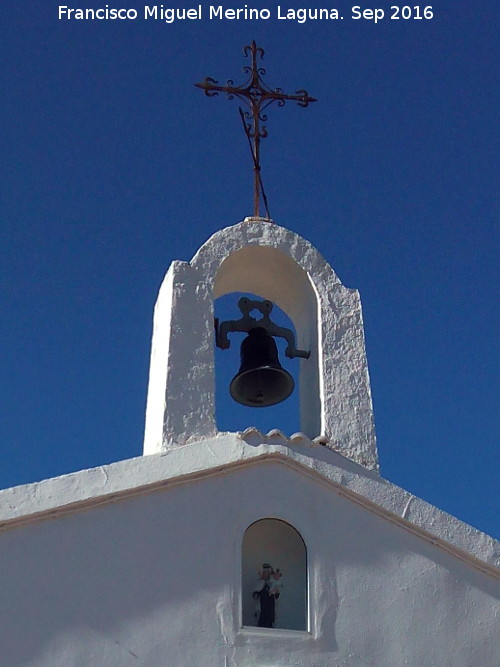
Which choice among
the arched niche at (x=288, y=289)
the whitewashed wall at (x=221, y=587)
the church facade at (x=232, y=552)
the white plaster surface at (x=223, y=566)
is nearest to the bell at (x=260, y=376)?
the arched niche at (x=288, y=289)

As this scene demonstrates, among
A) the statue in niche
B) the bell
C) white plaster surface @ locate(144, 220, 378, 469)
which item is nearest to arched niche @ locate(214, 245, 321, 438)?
white plaster surface @ locate(144, 220, 378, 469)

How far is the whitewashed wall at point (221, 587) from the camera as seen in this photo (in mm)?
5527

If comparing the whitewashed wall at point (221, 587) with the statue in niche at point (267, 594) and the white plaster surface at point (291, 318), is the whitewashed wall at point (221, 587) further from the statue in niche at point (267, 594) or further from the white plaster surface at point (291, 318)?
the white plaster surface at point (291, 318)

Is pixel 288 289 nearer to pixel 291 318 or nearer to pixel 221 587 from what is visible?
pixel 291 318

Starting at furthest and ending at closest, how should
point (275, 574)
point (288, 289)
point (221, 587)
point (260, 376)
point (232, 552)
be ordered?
1. point (288, 289)
2. point (260, 376)
3. point (275, 574)
4. point (232, 552)
5. point (221, 587)

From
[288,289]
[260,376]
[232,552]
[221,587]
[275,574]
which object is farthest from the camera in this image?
[288,289]

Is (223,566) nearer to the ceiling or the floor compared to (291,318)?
nearer to the floor

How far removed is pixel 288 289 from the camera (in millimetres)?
7785

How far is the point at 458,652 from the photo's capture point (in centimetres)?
607

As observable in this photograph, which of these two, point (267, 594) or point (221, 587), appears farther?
point (267, 594)

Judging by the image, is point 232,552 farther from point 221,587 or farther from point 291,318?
point 291,318

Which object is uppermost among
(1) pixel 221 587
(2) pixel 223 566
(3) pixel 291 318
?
(3) pixel 291 318

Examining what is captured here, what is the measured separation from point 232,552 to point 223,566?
0.35 ft

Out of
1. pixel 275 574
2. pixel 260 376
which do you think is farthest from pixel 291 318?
pixel 275 574
